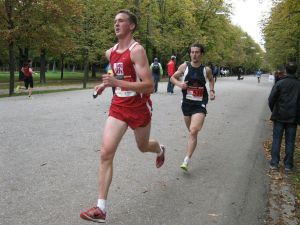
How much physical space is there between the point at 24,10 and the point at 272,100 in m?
17.7

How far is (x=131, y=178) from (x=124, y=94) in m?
1.84

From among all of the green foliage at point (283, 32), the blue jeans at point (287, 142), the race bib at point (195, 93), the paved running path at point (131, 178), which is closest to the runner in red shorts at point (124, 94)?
the paved running path at point (131, 178)

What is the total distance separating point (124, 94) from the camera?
4.58 meters

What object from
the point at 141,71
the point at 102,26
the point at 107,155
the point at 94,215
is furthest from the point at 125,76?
the point at 102,26

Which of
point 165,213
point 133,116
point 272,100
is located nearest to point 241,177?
point 272,100

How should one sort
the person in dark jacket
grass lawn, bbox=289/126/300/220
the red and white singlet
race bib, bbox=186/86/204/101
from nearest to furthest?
the red and white singlet → grass lawn, bbox=289/126/300/220 → race bib, bbox=186/86/204/101 → the person in dark jacket

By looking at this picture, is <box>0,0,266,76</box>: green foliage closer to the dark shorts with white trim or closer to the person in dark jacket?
the dark shorts with white trim

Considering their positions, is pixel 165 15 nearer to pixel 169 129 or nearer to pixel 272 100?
pixel 169 129

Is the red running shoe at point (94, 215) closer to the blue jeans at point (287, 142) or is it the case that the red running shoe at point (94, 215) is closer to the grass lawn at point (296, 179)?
the grass lawn at point (296, 179)

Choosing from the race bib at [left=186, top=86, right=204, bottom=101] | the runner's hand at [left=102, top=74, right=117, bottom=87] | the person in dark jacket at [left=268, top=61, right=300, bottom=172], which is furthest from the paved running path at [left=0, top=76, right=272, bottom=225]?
the runner's hand at [left=102, top=74, right=117, bottom=87]

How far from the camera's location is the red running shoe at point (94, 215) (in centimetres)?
405

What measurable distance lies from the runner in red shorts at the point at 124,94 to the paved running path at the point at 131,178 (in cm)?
53

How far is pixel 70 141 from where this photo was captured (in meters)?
8.61

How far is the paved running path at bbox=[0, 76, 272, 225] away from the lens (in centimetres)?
465
